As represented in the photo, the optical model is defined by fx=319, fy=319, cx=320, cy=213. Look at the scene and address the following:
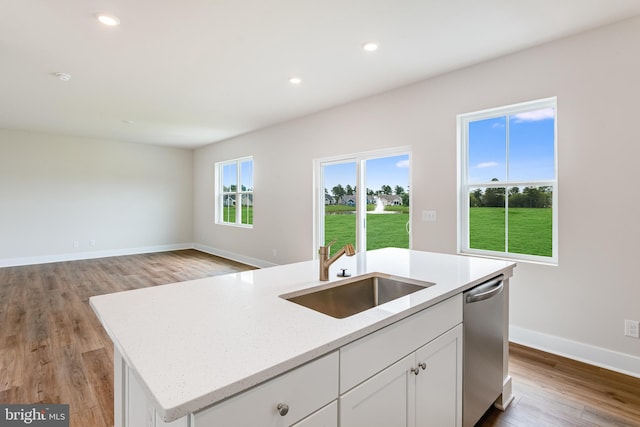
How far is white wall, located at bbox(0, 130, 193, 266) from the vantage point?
6.18 m

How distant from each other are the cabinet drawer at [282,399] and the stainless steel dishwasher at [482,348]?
961mm

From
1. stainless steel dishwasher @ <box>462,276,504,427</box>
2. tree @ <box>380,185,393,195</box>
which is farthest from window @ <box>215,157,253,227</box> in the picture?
stainless steel dishwasher @ <box>462,276,504,427</box>

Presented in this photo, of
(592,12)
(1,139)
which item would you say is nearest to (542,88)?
(592,12)

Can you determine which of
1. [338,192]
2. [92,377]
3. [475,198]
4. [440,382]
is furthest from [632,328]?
[92,377]

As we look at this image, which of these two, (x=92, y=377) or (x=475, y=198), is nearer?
(x=92, y=377)

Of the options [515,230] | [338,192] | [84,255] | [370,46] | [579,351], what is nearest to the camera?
[579,351]

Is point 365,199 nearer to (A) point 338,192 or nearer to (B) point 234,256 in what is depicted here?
(A) point 338,192

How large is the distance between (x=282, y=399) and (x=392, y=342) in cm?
49

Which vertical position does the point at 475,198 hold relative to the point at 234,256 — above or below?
above

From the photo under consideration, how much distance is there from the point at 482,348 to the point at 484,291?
1.07 ft

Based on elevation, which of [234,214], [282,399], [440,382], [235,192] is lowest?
[440,382]

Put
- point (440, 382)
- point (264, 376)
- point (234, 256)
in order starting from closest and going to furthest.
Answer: point (264, 376) < point (440, 382) < point (234, 256)

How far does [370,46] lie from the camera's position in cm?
283

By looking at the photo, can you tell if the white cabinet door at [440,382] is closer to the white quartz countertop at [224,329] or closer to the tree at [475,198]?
the white quartz countertop at [224,329]
